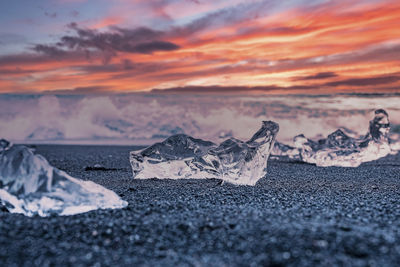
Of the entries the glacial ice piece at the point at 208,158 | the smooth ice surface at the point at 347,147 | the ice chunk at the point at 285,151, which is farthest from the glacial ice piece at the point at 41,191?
the ice chunk at the point at 285,151

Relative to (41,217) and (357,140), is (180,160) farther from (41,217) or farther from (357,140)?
(357,140)

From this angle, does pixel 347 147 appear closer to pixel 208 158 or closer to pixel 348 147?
pixel 348 147

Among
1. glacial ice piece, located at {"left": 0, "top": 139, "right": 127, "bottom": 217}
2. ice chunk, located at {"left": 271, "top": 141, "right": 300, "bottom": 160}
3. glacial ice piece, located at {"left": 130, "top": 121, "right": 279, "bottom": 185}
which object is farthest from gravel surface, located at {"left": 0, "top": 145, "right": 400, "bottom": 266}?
ice chunk, located at {"left": 271, "top": 141, "right": 300, "bottom": 160}

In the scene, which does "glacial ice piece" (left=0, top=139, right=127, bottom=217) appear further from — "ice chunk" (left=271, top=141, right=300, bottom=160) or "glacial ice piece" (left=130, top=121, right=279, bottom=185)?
"ice chunk" (left=271, top=141, right=300, bottom=160)

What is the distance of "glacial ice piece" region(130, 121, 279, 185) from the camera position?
39.8 ft

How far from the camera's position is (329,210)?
811cm

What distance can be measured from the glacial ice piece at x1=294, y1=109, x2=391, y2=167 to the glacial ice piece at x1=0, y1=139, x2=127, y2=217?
13.8 metres

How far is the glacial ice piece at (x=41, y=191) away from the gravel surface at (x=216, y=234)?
28cm

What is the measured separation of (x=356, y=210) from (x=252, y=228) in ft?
9.81

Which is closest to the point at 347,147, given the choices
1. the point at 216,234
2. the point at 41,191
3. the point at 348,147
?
the point at 348,147

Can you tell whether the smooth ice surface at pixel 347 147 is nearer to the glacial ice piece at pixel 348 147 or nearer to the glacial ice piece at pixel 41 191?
the glacial ice piece at pixel 348 147

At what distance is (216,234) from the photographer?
6137 millimetres

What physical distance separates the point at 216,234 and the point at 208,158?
6580 millimetres

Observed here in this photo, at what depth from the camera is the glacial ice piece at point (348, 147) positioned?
19391 mm
